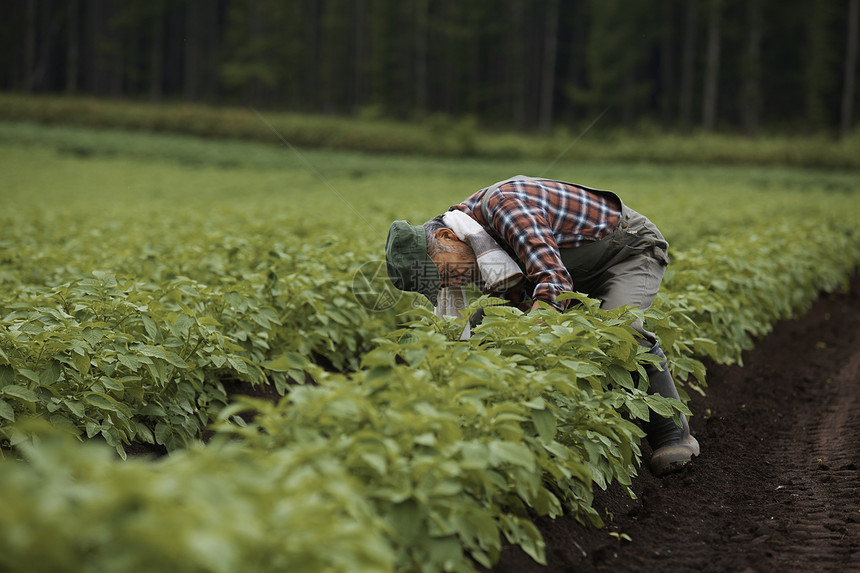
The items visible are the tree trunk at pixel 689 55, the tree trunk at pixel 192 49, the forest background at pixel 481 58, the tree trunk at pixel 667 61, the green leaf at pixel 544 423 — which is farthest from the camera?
the tree trunk at pixel 192 49

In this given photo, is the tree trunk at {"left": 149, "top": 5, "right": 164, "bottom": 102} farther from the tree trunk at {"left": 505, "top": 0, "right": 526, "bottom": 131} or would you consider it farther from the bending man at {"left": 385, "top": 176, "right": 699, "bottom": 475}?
A: the bending man at {"left": 385, "top": 176, "right": 699, "bottom": 475}

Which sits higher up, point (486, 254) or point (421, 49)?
point (421, 49)

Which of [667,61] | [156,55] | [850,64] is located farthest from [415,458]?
[156,55]

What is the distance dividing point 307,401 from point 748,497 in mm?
2390

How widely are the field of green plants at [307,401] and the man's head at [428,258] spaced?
0.95 feet

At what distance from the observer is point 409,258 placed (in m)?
3.36

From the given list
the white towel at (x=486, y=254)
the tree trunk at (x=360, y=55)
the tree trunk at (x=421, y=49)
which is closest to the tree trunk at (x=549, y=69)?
the tree trunk at (x=421, y=49)

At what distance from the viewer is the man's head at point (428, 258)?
3346mm

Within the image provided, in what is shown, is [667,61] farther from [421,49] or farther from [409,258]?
[409,258]

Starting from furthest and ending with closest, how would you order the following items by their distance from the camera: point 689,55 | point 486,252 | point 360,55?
point 360,55
point 689,55
point 486,252

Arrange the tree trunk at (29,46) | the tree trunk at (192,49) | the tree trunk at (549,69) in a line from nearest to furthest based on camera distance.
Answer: the tree trunk at (549,69) → the tree trunk at (192,49) → the tree trunk at (29,46)

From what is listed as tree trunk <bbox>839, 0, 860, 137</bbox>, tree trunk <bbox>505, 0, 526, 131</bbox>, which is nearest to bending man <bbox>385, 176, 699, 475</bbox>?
tree trunk <bbox>839, 0, 860, 137</bbox>

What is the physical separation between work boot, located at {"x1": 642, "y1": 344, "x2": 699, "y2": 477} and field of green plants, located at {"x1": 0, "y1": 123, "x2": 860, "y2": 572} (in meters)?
0.11

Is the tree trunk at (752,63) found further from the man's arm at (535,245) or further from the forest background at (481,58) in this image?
the man's arm at (535,245)
